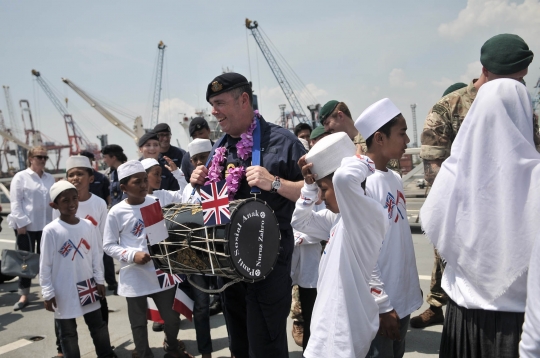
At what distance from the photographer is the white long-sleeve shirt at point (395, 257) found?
2.53m

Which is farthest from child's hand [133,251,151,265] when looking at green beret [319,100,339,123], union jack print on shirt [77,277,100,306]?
green beret [319,100,339,123]

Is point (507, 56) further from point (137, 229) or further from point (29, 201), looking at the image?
point (29, 201)

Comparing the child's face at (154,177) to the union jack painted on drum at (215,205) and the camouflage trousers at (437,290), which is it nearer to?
the union jack painted on drum at (215,205)

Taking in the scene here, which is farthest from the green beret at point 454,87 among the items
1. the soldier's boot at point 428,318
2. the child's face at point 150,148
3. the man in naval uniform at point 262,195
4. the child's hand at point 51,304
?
the child's hand at point 51,304

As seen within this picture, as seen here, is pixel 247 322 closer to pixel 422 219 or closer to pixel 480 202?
pixel 422 219

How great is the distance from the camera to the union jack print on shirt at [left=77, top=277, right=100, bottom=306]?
153 inches

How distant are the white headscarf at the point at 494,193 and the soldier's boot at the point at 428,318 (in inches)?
108

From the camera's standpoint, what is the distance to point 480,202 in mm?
1672

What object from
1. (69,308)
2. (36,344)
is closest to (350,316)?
(69,308)

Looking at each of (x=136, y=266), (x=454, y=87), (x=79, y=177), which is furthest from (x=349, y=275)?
(x=79, y=177)

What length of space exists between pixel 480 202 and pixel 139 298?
3125mm

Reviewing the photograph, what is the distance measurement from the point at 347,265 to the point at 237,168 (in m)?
1.04

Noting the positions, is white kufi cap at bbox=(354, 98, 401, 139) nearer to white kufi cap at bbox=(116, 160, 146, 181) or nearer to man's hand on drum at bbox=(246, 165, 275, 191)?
man's hand on drum at bbox=(246, 165, 275, 191)

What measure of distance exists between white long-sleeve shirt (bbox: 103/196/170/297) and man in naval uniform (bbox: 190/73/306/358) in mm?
1242
